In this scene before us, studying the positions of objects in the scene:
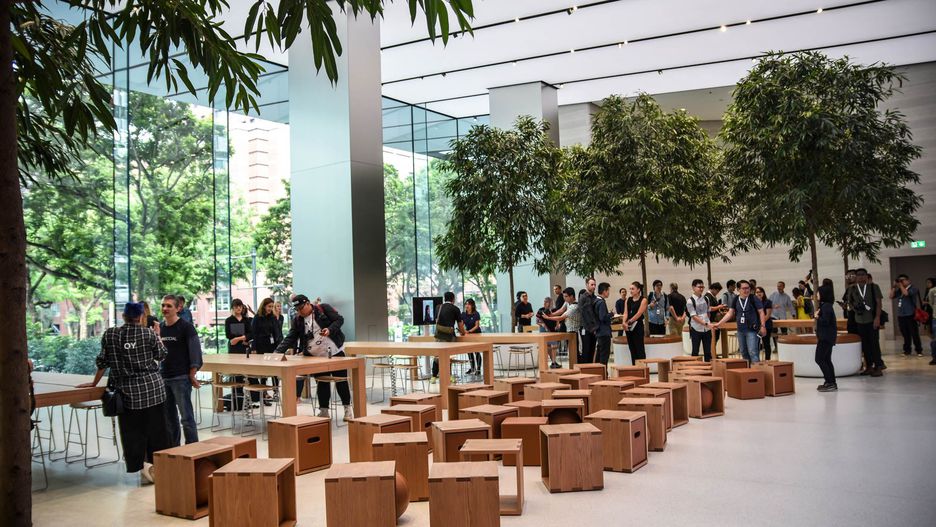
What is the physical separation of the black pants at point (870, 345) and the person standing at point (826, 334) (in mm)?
1842

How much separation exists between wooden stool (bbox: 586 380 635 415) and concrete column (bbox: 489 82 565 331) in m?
9.89

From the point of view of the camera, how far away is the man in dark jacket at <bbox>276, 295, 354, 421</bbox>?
345 inches

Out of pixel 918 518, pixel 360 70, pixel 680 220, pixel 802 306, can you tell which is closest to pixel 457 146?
pixel 360 70

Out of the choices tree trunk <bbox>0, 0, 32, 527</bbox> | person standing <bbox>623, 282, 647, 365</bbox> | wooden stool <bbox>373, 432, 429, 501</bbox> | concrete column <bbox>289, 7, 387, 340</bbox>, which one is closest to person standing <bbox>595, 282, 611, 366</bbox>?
person standing <bbox>623, 282, 647, 365</bbox>

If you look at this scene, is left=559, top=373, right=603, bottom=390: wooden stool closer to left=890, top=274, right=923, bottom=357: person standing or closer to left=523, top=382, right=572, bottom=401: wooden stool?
left=523, top=382, right=572, bottom=401: wooden stool

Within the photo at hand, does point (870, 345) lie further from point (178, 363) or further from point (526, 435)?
point (178, 363)

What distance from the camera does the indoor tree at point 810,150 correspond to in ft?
34.7

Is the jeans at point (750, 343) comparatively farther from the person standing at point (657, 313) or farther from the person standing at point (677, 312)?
the person standing at point (677, 312)

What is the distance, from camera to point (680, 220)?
505 inches

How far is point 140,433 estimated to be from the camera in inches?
230

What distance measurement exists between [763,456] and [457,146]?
9.28 metres

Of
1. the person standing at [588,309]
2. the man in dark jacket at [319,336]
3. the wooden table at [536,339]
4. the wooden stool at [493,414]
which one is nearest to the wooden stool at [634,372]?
the wooden table at [536,339]

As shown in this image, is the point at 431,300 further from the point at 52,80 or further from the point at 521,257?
the point at 52,80

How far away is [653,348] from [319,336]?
627 centimetres
